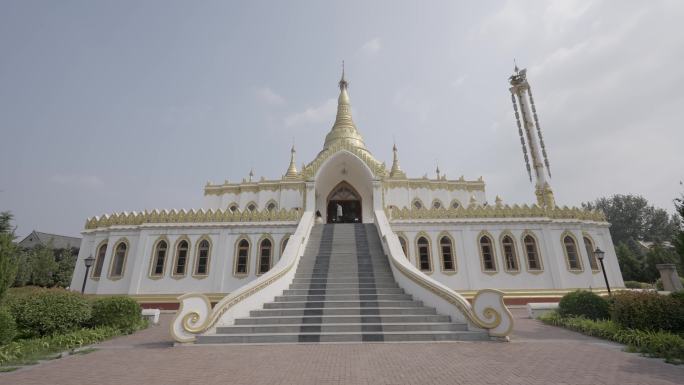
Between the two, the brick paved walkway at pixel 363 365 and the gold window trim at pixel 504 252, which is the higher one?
the gold window trim at pixel 504 252

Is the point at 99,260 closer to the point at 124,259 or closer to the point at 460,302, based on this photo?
the point at 124,259

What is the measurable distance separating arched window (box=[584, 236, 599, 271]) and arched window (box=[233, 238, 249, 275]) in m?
19.3

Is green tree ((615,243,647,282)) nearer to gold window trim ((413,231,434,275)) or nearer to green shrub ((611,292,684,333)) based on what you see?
gold window trim ((413,231,434,275))

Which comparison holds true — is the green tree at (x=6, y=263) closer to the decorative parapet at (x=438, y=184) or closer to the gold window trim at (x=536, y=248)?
the gold window trim at (x=536, y=248)

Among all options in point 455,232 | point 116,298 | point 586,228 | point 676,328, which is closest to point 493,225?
point 455,232

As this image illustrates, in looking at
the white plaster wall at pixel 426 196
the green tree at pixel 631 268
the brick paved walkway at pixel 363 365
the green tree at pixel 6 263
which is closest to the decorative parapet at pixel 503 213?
the white plaster wall at pixel 426 196

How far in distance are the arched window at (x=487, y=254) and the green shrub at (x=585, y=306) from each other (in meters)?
5.66

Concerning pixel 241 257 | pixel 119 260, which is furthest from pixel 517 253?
pixel 119 260

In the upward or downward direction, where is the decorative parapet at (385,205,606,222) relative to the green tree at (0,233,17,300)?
upward

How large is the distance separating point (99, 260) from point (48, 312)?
35.5ft

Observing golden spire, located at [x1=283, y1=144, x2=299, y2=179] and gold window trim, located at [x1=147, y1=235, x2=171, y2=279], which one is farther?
golden spire, located at [x1=283, y1=144, x2=299, y2=179]

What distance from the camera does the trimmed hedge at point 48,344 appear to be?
7062 millimetres

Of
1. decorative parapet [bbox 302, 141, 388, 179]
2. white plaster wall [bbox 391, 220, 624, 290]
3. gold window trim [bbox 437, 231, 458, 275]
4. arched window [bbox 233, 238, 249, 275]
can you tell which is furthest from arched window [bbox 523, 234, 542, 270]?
arched window [bbox 233, 238, 249, 275]

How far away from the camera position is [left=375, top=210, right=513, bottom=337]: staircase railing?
8.23m
